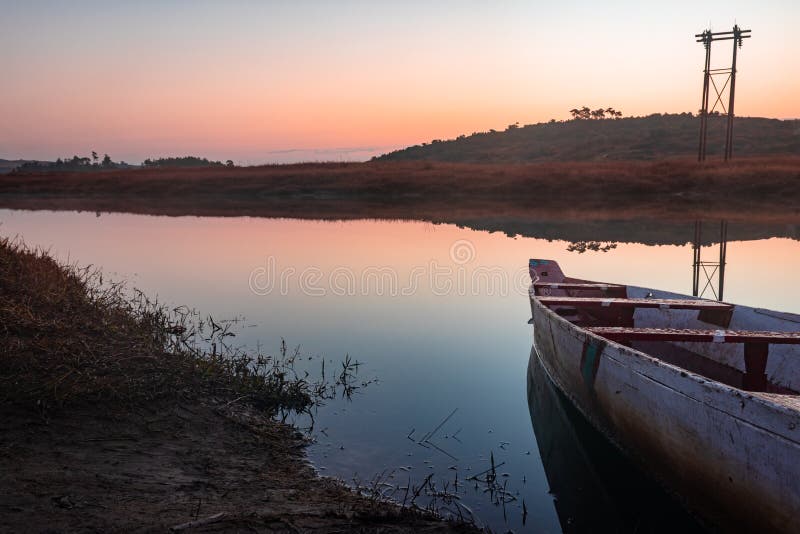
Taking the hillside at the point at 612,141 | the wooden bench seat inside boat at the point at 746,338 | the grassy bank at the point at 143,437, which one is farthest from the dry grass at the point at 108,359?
the hillside at the point at 612,141

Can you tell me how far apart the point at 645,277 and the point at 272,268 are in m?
9.13

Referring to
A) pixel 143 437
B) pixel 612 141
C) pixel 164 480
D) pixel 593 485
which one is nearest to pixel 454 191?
pixel 593 485

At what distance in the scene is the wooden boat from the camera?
3.26 metres

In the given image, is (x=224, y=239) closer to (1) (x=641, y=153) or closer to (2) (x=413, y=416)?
(2) (x=413, y=416)

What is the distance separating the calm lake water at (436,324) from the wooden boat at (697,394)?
0.44 meters

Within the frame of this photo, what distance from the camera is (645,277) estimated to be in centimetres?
1482

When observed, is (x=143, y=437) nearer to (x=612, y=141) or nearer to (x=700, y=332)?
(x=700, y=332)

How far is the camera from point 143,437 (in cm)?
493

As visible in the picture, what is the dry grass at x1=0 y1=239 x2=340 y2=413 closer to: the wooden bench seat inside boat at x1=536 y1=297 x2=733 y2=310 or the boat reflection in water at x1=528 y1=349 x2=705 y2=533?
the boat reflection in water at x1=528 y1=349 x2=705 y2=533

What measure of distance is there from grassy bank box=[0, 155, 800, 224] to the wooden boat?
2350cm

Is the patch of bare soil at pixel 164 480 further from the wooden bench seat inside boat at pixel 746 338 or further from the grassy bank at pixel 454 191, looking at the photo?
the grassy bank at pixel 454 191

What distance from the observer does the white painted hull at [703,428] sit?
3170 mm

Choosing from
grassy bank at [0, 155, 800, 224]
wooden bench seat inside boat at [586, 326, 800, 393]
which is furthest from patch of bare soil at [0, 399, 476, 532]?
grassy bank at [0, 155, 800, 224]

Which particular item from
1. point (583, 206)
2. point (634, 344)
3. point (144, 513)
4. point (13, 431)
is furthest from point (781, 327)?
point (583, 206)
